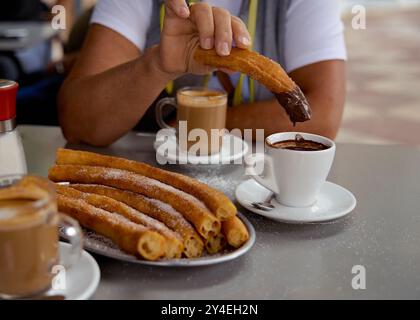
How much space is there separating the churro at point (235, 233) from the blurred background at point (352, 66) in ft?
Result: 3.59

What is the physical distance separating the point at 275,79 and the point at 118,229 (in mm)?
430

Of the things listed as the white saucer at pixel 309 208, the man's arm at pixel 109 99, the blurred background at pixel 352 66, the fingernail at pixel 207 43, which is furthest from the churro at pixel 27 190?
the blurred background at pixel 352 66

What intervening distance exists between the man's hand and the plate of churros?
0.99 feet

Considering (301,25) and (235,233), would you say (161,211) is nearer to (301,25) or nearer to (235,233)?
(235,233)

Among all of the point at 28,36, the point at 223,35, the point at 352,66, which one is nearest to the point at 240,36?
Answer: the point at 223,35

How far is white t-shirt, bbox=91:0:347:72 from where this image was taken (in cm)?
155

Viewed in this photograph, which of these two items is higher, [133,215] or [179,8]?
[179,8]

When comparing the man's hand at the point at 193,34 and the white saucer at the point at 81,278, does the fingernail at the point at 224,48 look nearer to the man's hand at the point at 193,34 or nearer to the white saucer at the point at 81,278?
the man's hand at the point at 193,34

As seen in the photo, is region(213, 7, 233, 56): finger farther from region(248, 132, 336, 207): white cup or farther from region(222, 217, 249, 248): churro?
region(222, 217, 249, 248): churro

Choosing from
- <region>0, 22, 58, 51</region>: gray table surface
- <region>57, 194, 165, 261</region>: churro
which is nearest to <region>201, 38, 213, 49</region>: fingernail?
<region>57, 194, 165, 261</region>: churro

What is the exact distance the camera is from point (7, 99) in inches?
36.5

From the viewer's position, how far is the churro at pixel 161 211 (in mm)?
809

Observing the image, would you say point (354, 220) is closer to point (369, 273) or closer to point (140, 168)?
point (369, 273)
